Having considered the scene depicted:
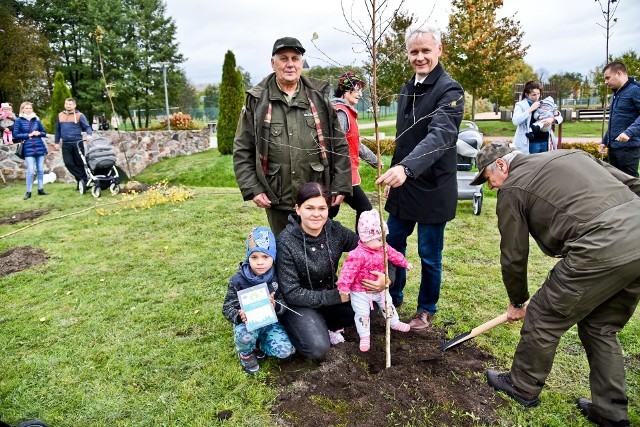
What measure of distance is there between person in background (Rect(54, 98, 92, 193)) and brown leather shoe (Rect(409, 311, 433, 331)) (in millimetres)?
8105

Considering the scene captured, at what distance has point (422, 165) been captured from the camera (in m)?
2.72

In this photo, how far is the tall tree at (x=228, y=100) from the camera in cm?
1430

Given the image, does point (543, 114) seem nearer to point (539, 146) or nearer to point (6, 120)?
point (539, 146)

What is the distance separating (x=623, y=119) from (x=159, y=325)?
6369mm

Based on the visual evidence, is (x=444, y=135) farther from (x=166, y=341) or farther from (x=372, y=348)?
(x=166, y=341)

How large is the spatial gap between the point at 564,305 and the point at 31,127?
974 centimetres

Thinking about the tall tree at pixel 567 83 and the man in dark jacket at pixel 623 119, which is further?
the tall tree at pixel 567 83

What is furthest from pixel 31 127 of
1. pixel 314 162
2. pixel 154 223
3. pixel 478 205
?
pixel 478 205

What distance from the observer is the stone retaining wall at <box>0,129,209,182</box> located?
483 inches

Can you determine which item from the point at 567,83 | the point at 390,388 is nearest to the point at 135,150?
the point at 390,388

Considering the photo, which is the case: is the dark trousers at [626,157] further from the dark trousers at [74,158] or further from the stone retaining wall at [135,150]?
the stone retaining wall at [135,150]

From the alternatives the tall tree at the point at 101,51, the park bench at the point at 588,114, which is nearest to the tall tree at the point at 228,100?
the tall tree at the point at 101,51

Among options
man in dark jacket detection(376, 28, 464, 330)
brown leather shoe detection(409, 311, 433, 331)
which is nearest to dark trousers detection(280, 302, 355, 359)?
brown leather shoe detection(409, 311, 433, 331)

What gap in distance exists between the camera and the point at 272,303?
2.91 meters
